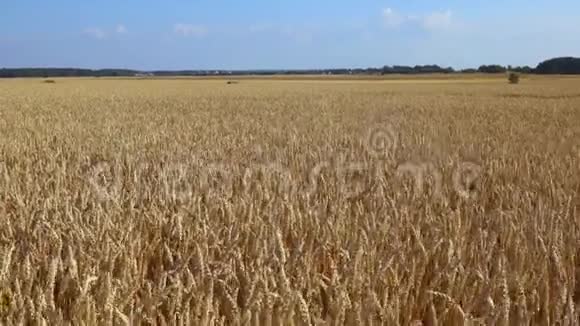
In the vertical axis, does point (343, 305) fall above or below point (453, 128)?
above

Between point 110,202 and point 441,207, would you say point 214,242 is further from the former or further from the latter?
point 441,207

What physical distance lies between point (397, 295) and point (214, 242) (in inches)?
40.1

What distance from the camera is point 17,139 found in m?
8.12

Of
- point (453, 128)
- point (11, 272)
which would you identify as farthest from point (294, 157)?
point (453, 128)

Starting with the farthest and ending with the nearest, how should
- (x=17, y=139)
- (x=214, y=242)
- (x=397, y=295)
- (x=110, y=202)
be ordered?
(x=17, y=139)
(x=110, y=202)
(x=214, y=242)
(x=397, y=295)

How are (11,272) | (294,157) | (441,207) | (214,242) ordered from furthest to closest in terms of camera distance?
(294,157) → (441,207) → (214,242) → (11,272)

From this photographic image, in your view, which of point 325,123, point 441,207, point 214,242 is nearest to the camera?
point 214,242

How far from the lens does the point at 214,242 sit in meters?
2.78

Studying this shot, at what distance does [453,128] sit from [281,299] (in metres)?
8.96

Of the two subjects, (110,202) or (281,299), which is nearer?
(281,299)

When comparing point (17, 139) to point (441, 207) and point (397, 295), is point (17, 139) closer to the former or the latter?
point (441, 207)

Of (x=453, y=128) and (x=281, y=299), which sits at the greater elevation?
(x=281, y=299)

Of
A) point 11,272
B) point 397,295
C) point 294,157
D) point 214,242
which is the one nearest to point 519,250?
point 397,295

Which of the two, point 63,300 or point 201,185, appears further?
point 201,185
